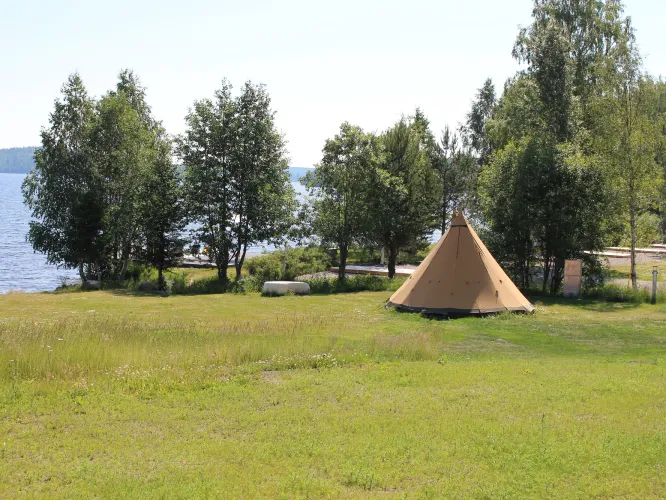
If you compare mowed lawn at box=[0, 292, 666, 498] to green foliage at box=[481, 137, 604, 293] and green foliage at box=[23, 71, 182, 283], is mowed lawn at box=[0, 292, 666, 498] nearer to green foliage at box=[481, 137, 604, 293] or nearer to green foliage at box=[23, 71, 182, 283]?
green foliage at box=[481, 137, 604, 293]

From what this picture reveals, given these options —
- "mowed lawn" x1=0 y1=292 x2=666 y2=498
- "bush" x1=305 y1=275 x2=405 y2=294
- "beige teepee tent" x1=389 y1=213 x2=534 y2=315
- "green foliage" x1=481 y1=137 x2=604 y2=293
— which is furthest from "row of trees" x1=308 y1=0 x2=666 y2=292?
"mowed lawn" x1=0 y1=292 x2=666 y2=498

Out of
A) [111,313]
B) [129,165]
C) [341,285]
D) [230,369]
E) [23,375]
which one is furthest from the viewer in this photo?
[129,165]

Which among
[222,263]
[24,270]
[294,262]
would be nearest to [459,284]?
[222,263]

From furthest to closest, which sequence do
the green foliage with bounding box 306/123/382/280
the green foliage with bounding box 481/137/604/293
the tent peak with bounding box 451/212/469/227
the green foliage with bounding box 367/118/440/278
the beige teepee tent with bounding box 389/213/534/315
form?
1. the green foliage with bounding box 367/118/440/278
2. the green foliage with bounding box 306/123/382/280
3. the green foliage with bounding box 481/137/604/293
4. the tent peak with bounding box 451/212/469/227
5. the beige teepee tent with bounding box 389/213/534/315

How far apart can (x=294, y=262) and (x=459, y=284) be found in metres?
22.0

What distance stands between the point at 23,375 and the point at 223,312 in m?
12.5

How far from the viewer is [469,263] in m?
23.8

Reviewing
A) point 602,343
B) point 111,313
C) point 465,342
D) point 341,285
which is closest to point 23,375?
point 465,342

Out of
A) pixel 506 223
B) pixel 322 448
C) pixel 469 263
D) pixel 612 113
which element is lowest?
pixel 322 448

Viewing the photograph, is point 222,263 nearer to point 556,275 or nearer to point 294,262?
point 294,262

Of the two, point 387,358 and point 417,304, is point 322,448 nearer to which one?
point 387,358

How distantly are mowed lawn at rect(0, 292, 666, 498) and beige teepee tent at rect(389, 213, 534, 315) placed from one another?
5.42 meters

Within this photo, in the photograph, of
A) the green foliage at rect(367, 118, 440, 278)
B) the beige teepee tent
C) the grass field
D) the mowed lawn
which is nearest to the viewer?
the mowed lawn

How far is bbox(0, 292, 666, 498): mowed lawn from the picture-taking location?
6.86m
